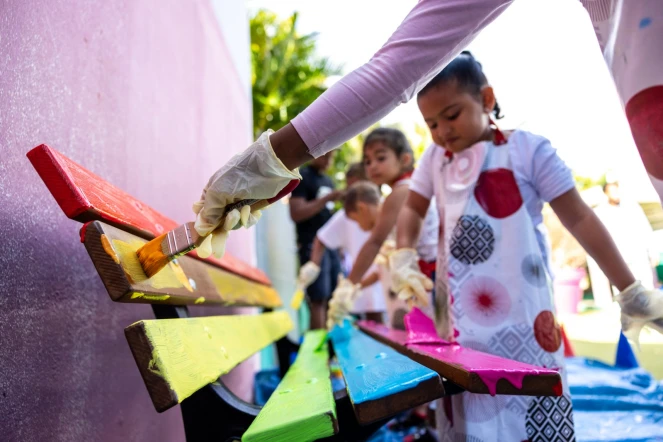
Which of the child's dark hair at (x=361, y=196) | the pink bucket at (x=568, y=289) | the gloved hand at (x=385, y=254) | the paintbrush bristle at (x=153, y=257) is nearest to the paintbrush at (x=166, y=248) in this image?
the paintbrush bristle at (x=153, y=257)

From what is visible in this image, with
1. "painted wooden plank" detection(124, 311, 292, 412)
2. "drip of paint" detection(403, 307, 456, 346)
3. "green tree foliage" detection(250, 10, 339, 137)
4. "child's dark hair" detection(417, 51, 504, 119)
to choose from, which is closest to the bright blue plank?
"drip of paint" detection(403, 307, 456, 346)

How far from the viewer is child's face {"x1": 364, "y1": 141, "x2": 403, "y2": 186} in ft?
9.79

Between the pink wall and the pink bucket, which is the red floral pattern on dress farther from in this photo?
the pink bucket

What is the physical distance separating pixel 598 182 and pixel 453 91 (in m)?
1.61

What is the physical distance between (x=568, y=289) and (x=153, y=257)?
6.77 meters

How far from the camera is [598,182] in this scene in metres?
2.72

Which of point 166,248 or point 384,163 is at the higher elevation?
point 384,163

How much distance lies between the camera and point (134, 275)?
33.3 inches

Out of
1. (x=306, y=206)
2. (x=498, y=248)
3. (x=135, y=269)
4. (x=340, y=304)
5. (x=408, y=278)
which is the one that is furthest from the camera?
(x=306, y=206)

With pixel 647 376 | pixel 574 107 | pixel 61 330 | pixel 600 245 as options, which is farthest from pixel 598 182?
pixel 61 330

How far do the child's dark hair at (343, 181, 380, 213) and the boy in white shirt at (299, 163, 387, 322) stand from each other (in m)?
0.02

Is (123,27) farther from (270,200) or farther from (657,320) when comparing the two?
(657,320)

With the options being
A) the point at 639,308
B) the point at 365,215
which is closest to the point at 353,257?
the point at 365,215

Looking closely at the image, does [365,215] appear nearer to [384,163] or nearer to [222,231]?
[384,163]
